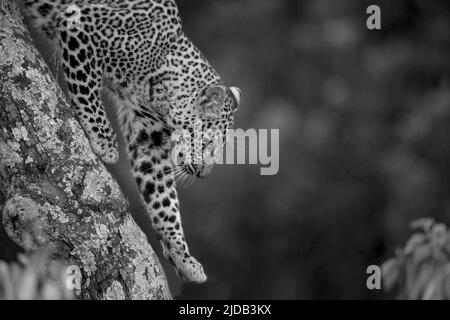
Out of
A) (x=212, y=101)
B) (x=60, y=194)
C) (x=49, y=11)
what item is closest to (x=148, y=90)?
(x=212, y=101)

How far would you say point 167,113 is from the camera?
6.21 meters

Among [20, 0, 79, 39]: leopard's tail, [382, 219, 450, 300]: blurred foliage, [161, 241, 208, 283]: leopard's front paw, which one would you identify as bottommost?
[161, 241, 208, 283]: leopard's front paw

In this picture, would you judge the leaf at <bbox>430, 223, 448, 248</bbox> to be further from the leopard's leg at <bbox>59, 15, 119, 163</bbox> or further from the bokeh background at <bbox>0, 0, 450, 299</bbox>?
the bokeh background at <bbox>0, 0, 450, 299</bbox>

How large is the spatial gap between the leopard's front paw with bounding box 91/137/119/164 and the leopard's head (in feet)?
2.30

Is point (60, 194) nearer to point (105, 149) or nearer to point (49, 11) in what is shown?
point (105, 149)

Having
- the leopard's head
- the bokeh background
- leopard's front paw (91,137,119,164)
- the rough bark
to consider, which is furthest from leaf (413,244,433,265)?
the bokeh background

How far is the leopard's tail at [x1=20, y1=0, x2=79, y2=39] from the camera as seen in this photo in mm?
5691

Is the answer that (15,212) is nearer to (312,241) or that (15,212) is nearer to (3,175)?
(3,175)

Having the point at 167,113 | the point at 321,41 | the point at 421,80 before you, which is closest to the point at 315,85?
the point at 321,41

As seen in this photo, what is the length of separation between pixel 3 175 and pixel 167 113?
1.67m

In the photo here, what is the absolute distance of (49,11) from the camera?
225 inches

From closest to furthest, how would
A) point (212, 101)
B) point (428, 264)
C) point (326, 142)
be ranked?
point (428, 264) < point (212, 101) < point (326, 142)

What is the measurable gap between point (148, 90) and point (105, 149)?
2.27ft

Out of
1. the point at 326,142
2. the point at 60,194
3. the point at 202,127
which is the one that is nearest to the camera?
the point at 60,194
